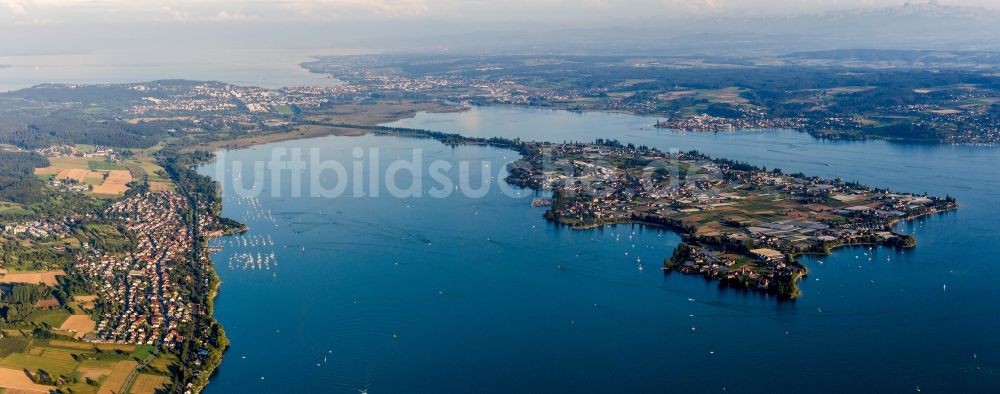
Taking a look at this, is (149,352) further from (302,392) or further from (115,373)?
(302,392)

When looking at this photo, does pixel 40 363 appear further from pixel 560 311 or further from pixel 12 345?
pixel 560 311

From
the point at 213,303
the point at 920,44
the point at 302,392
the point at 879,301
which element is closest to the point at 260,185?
the point at 213,303

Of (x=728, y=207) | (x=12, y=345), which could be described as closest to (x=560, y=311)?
(x=728, y=207)

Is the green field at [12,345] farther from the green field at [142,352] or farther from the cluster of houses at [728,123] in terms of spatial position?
the cluster of houses at [728,123]

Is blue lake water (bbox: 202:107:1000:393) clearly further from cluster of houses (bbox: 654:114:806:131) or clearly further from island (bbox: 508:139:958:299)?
cluster of houses (bbox: 654:114:806:131)

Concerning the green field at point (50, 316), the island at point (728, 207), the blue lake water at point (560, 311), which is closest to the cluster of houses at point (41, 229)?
the blue lake water at point (560, 311)
